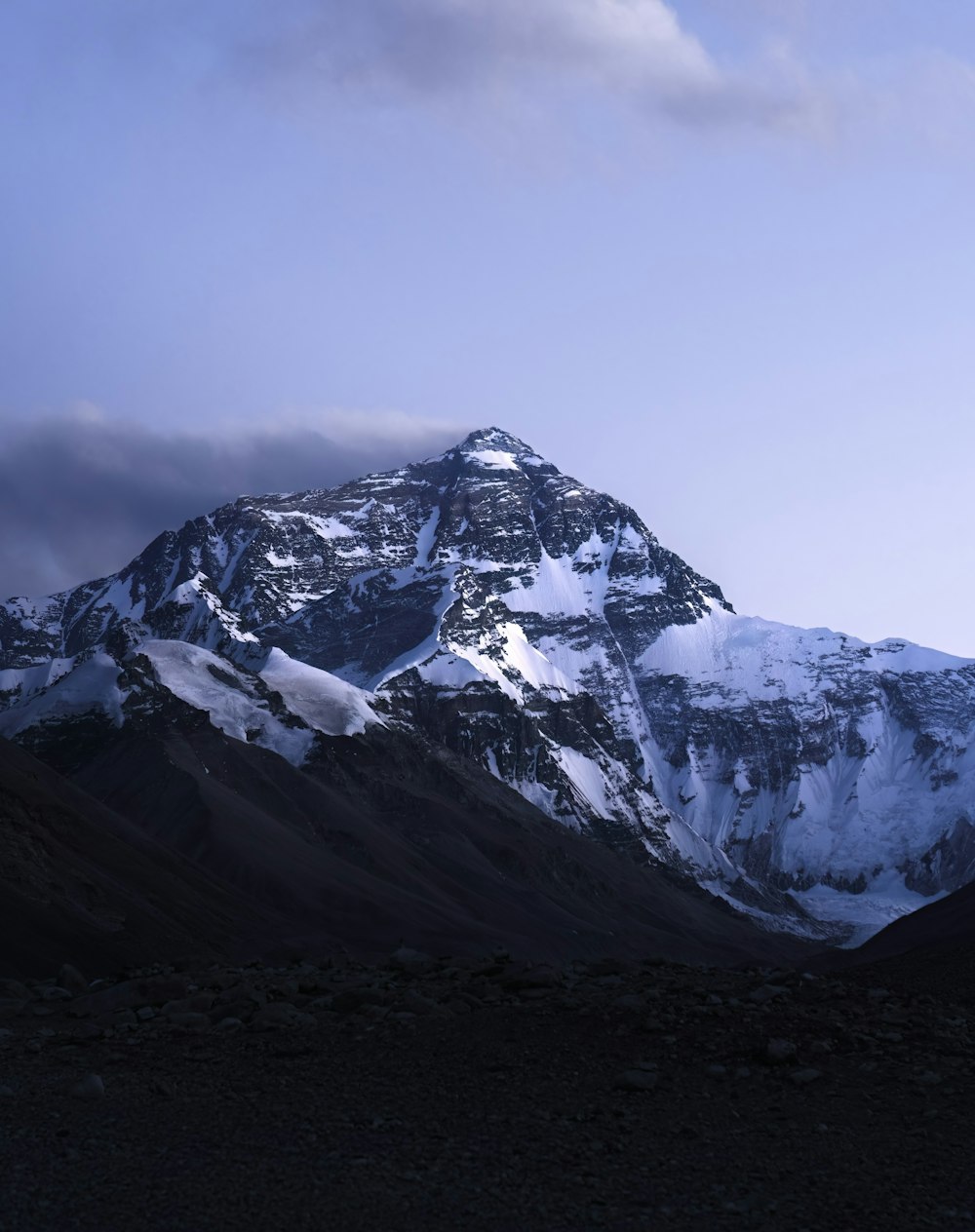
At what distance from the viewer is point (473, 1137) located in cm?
2192

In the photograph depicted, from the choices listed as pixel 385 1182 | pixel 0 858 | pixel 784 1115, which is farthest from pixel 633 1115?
pixel 0 858

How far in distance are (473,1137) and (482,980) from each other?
10928 millimetres

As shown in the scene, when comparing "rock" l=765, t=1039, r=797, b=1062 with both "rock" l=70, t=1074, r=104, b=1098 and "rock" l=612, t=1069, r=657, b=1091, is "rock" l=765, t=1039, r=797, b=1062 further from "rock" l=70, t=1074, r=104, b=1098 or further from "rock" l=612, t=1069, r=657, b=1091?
"rock" l=70, t=1074, r=104, b=1098

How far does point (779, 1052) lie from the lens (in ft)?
82.8

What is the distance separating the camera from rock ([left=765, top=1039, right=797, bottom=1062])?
25203 millimetres

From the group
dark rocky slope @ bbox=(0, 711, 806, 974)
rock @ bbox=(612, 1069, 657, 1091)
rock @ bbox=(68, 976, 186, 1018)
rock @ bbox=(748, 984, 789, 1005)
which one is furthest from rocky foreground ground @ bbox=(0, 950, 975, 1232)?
dark rocky slope @ bbox=(0, 711, 806, 974)

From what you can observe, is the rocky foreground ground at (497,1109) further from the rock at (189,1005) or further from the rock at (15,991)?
the rock at (15,991)

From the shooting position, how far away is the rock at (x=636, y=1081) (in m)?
24.0

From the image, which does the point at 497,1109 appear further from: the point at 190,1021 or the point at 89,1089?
the point at 190,1021

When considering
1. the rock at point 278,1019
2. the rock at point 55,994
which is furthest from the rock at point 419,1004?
the rock at point 55,994

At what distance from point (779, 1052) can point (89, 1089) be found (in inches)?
450

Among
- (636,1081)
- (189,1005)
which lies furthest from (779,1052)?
(189,1005)

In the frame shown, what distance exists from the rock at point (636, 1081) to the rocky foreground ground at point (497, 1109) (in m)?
0.04

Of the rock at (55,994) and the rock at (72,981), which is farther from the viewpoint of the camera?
the rock at (72,981)
